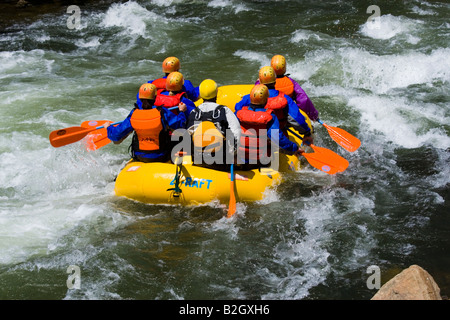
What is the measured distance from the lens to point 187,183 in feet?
17.5

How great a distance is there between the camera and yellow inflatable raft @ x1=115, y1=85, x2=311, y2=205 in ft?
17.5

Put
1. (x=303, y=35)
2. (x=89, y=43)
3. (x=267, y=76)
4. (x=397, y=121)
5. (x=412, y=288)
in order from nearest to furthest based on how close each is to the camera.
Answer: (x=412, y=288), (x=267, y=76), (x=397, y=121), (x=303, y=35), (x=89, y=43)

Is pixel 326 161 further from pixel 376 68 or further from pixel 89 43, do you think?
pixel 89 43

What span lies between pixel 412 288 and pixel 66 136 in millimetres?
4225

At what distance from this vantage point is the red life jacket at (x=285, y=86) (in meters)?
6.06

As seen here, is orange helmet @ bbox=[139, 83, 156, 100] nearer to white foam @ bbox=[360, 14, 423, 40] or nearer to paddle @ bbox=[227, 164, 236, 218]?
paddle @ bbox=[227, 164, 236, 218]

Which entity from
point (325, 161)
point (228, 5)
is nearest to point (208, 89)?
point (325, 161)

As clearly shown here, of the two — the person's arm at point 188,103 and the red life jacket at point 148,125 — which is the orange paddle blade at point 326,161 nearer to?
the person's arm at point 188,103

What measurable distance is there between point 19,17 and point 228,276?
1144cm

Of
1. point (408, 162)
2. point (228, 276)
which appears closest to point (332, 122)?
point (408, 162)

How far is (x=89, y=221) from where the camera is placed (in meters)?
5.30

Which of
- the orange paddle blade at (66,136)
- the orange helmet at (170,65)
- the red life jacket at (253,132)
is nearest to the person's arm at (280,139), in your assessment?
the red life jacket at (253,132)

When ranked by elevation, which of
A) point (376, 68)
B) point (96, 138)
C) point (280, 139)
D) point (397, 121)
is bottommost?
point (397, 121)
